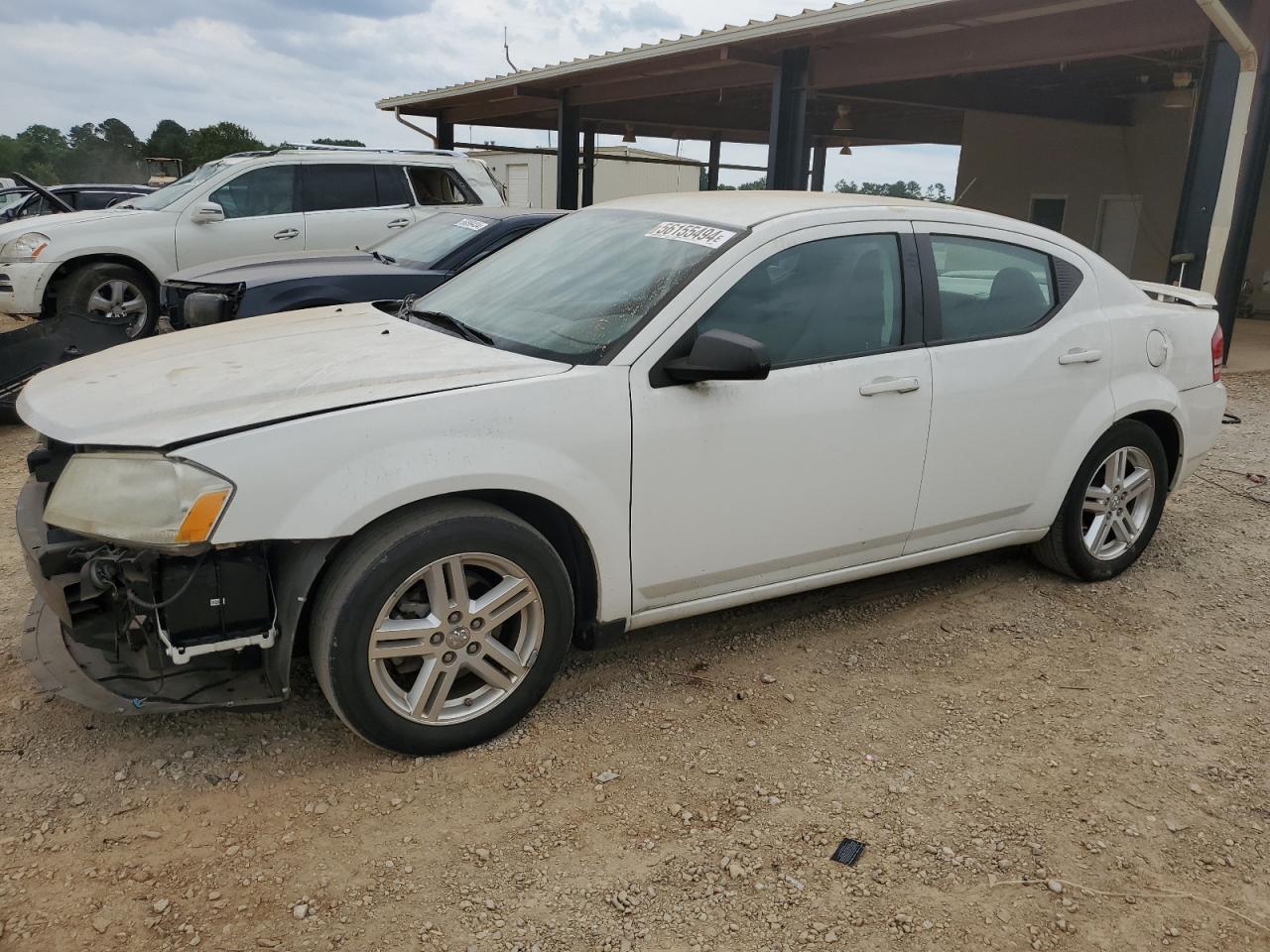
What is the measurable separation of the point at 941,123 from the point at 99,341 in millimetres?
16525

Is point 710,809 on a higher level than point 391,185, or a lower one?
lower

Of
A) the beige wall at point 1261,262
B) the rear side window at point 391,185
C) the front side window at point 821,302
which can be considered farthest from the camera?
the beige wall at point 1261,262

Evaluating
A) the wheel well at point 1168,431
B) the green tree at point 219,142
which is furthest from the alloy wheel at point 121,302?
the green tree at point 219,142

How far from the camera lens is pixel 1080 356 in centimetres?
412

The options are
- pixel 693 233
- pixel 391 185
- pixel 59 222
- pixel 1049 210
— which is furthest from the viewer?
pixel 1049 210

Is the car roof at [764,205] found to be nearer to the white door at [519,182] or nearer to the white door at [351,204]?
the white door at [351,204]

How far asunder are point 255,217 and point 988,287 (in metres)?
8.02

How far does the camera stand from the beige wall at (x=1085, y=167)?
1517 cm

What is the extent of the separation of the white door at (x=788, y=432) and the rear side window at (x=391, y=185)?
7621 millimetres

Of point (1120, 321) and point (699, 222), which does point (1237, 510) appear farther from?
point (699, 222)

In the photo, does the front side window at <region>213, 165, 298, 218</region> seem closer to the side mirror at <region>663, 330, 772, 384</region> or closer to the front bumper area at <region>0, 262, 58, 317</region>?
the front bumper area at <region>0, 262, 58, 317</region>

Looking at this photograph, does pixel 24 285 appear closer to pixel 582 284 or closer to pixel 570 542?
pixel 582 284

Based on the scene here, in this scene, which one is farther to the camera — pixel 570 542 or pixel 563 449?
pixel 570 542

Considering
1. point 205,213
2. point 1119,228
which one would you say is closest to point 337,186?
point 205,213
